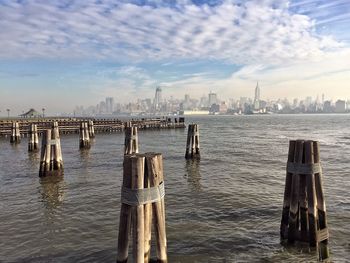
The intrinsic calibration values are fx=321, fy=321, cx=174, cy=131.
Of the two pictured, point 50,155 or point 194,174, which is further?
point 194,174

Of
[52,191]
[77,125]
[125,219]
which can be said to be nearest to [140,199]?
[125,219]

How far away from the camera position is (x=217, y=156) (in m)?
35.8

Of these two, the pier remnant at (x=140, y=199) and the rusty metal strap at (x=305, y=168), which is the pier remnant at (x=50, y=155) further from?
the rusty metal strap at (x=305, y=168)

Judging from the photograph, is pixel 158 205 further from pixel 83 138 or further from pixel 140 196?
pixel 83 138

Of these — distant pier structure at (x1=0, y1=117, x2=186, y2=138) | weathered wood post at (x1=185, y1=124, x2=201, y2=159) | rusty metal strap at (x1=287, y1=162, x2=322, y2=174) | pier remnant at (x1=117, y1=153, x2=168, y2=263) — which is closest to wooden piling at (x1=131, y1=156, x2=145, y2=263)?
pier remnant at (x1=117, y1=153, x2=168, y2=263)

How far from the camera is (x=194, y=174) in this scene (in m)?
25.1

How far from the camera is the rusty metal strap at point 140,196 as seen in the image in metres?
7.68

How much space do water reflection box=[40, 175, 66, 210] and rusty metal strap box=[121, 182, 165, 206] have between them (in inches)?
382

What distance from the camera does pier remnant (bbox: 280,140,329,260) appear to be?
10336 mm

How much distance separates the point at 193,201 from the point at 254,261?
7205 mm

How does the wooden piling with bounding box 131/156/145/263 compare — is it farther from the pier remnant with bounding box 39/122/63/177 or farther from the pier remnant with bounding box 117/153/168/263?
the pier remnant with bounding box 39/122/63/177

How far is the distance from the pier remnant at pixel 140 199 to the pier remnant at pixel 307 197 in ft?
16.5

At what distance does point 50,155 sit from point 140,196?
17.9 m

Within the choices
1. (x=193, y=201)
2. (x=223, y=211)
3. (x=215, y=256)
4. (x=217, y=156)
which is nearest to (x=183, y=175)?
(x=193, y=201)
